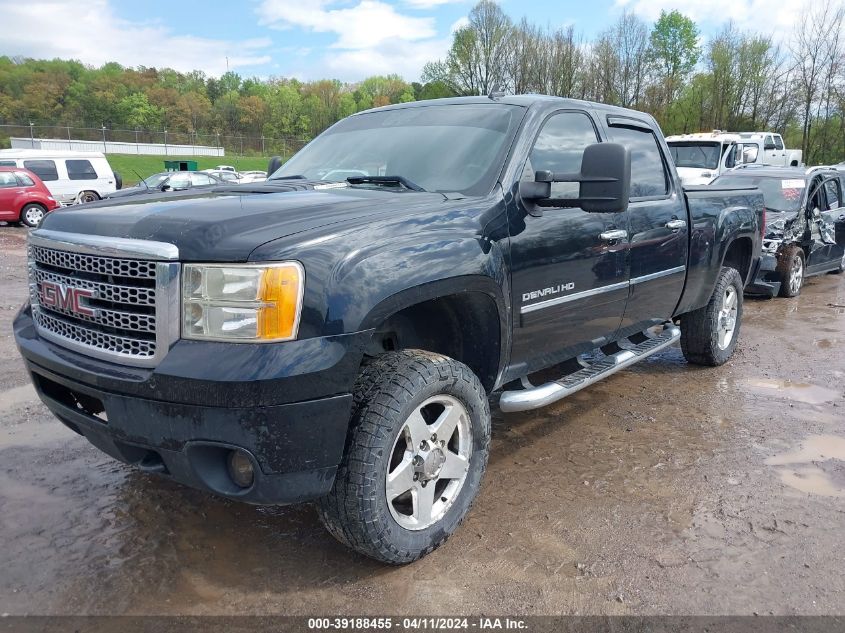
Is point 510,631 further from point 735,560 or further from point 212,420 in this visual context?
point 212,420

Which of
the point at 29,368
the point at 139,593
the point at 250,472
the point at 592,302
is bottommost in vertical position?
the point at 139,593

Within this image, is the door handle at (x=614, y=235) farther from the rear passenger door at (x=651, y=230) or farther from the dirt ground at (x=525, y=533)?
the dirt ground at (x=525, y=533)

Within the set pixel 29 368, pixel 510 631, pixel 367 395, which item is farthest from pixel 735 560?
pixel 29 368

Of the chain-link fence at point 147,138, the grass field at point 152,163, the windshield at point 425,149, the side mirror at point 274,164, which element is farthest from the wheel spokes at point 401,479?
the chain-link fence at point 147,138

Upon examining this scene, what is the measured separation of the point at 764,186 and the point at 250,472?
958 cm

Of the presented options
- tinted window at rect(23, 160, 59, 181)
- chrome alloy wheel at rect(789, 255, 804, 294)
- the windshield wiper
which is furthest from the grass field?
the windshield wiper

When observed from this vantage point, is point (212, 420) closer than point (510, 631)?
Yes

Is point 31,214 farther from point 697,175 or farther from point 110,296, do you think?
point 110,296

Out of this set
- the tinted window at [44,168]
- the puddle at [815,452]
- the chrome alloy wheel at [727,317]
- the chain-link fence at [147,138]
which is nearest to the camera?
the puddle at [815,452]

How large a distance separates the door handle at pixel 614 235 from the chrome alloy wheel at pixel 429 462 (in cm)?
146

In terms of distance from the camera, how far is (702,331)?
557 centimetres

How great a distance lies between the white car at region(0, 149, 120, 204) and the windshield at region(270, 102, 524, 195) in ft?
62.5

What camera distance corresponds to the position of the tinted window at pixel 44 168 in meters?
20.6

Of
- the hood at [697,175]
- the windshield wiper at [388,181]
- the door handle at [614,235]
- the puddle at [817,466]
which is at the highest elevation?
the hood at [697,175]
